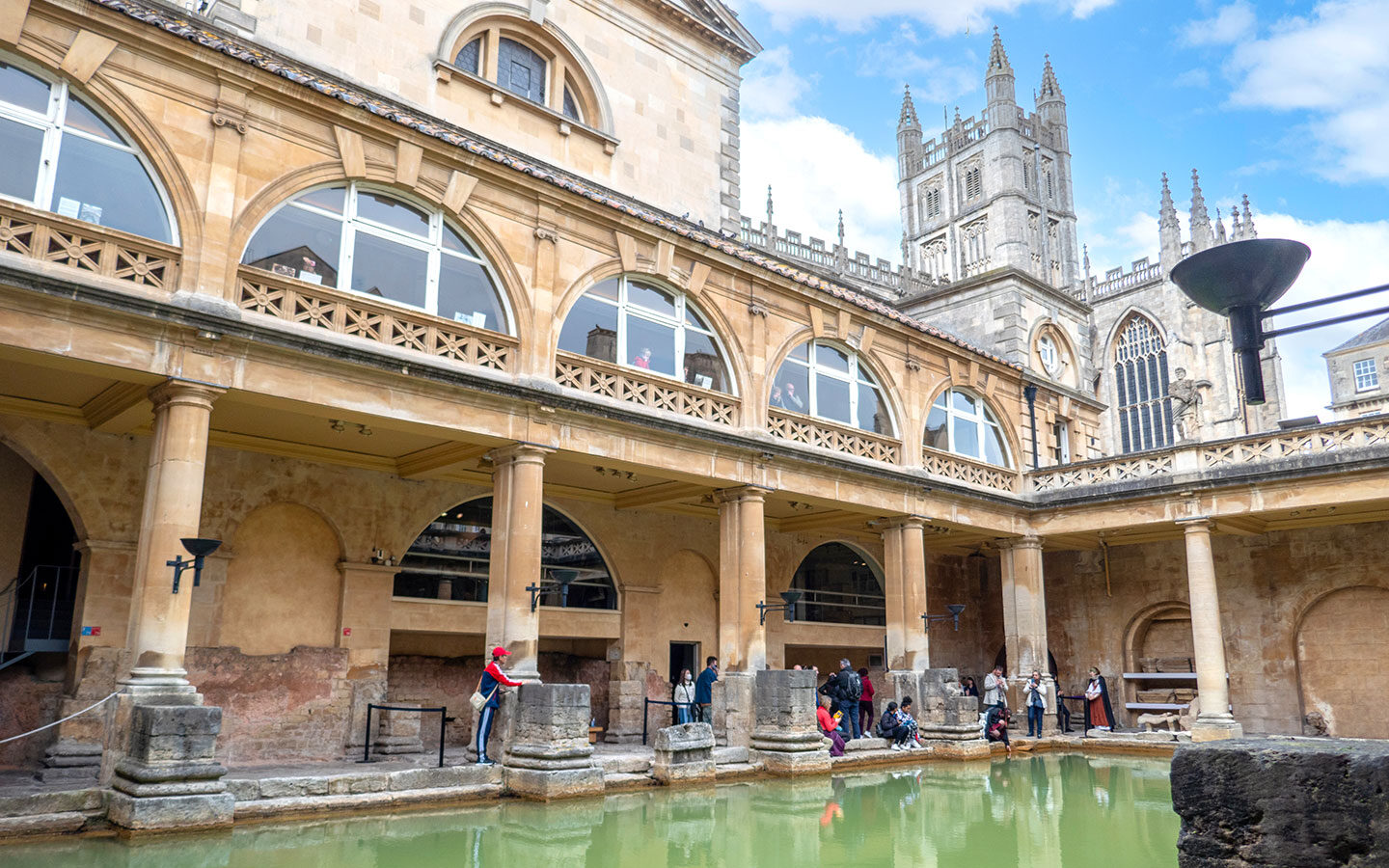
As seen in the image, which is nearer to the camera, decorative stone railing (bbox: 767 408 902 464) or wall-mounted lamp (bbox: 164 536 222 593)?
wall-mounted lamp (bbox: 164 536 222 593)

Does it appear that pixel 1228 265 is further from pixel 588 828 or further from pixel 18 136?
pixel 18 136

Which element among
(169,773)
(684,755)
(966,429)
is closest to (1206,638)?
(966,429)

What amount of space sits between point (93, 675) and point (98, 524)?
6.46 ft

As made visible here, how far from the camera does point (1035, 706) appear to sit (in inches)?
801

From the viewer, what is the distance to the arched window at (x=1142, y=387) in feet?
177

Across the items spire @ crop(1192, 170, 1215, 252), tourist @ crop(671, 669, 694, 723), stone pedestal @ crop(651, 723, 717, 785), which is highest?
spire @ crop(1192, 170, 1215, 252)

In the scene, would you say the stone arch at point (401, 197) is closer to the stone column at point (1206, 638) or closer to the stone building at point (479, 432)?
the stone building at point (479, 432)

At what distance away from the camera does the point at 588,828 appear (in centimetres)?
992

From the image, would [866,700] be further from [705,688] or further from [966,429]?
[966,429]

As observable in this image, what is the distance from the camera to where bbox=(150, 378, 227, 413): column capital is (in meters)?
11.2

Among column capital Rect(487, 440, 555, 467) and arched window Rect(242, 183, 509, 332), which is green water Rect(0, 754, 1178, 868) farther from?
arched window Rect(242, 183, 509, 332)

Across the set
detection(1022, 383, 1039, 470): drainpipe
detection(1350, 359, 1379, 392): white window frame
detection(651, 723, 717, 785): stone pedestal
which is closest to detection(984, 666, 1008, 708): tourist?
detection(1022, 383, 1039, 470): drainpipe

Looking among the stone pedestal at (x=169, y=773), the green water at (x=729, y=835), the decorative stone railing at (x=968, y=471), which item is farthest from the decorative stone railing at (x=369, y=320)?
the decorative stone railing at (x=968, y=471)

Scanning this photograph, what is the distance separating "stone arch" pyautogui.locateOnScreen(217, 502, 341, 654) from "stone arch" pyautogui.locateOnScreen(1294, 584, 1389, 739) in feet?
68.0
